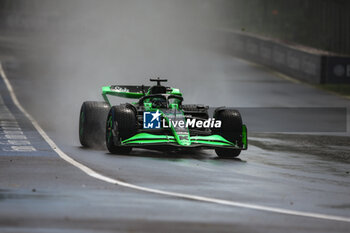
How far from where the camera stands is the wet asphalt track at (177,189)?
9984 millimetres

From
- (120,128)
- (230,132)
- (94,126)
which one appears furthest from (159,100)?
(120,128)

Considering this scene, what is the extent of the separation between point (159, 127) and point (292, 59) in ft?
90.5

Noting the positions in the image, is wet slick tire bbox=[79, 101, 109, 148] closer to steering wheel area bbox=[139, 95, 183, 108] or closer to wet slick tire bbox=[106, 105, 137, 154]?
steering wheel area bbox=[139, 95, 183, 108]

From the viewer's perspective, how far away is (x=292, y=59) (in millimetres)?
44062

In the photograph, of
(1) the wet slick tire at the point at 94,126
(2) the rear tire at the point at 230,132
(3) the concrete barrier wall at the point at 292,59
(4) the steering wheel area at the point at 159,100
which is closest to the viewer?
(2) the rear tire at the point at 230,132

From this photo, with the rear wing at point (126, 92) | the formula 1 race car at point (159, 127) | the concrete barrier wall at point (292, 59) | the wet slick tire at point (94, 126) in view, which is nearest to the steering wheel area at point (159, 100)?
the formula 1 race car at point (159, 127)

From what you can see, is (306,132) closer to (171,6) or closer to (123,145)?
(123,145)

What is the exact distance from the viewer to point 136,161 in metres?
16.1

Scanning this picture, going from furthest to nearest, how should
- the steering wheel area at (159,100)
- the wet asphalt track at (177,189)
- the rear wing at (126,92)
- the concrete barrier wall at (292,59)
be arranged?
the concrete barrier wall at (292,59), the rear wing at (126,92), the steering wheel area at (159,100), the wet asphalt track at (177,189)

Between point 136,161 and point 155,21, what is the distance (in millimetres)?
54217

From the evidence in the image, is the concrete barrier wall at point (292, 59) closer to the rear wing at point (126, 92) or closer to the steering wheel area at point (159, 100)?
the rear wing at point (126, 92)

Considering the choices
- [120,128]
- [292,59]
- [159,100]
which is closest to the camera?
[120,128]

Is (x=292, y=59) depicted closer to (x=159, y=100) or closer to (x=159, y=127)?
(x=159, y=100)

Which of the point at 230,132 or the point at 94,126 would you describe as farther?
the point at 94,126
